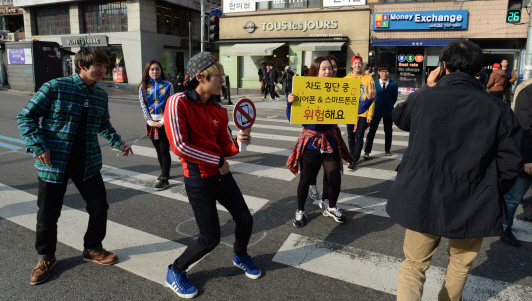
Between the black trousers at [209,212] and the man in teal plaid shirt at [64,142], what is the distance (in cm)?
97

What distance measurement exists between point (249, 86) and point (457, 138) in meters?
23.9

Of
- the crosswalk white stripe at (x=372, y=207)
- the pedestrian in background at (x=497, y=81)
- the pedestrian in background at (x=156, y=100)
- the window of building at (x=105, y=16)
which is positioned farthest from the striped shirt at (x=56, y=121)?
the window of building at (x=105, y=16)

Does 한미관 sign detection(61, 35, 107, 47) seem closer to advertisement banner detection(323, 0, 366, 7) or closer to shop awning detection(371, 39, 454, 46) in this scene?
advertisement banner detection(323, 0, 366, 7)

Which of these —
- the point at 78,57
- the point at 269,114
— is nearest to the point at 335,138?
the point at 78,57

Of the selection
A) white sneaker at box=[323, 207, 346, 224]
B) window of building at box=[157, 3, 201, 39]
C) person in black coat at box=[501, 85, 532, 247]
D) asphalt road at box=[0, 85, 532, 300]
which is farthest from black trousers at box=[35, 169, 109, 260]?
window of building at box=[157, 3, 201, 39]

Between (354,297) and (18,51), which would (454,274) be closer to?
(354,297)

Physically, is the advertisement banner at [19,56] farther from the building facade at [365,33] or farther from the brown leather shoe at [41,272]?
the brown leather shoe at [41,272]

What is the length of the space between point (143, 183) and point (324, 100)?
3.37 metres

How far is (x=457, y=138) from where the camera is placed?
2.25 m

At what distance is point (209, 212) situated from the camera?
2869 mm

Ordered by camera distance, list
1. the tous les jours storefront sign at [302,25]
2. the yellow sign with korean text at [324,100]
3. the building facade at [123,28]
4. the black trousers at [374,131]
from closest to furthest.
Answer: the yellow sign with korean text at [324,100] < the black trousers at [374,131] < the tous les jours storefront sign at [302,25] < the building facade at [123,28]

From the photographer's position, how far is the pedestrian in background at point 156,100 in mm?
5746

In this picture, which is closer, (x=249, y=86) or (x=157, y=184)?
(x=157, y=184)

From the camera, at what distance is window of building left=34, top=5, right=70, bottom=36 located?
32.0 metres
